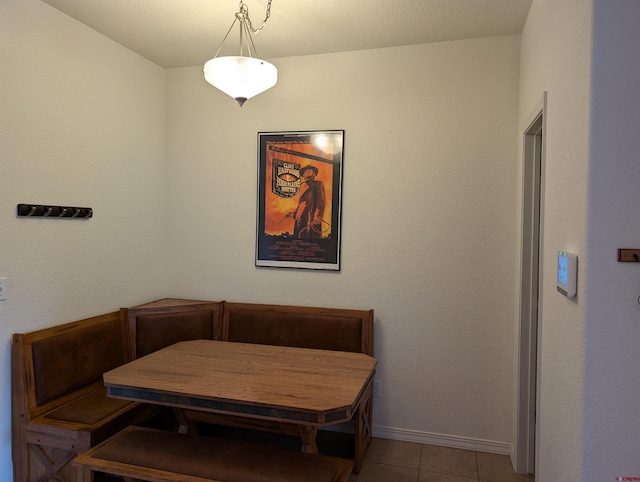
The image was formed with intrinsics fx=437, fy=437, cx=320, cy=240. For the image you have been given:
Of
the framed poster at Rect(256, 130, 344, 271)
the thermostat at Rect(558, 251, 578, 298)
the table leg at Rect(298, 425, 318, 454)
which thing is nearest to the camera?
the thermostat at Rect(558, 251, 578, 298)

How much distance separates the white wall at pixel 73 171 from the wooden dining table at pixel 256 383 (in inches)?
27.3

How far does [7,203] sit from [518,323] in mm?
2942

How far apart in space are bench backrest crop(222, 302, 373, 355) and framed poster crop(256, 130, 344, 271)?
332 millimetres

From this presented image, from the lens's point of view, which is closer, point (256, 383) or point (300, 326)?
point (256, 383)

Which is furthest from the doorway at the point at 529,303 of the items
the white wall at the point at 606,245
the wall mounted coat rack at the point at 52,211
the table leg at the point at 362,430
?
the wall mounted coat rack at the point at 52,211

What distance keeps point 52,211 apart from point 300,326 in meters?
1.70

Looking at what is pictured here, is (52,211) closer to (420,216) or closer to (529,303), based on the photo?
(420,216)

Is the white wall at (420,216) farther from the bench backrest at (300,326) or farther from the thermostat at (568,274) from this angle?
the thermostat at (568,274)

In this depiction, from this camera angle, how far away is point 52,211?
99.0 inches

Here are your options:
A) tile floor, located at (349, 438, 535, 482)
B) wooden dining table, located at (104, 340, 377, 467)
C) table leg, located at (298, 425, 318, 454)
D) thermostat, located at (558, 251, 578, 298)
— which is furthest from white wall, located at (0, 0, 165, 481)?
thermostat, located at (558, 251, 578, 298)

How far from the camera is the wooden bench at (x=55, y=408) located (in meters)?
2.22

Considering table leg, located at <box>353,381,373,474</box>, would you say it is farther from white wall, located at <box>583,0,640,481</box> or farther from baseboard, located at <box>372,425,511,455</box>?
white wall, located at <box>583,0,640,481</box>

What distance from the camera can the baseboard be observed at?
2.87 m

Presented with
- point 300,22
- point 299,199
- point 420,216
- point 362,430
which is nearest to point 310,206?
point 299,199
